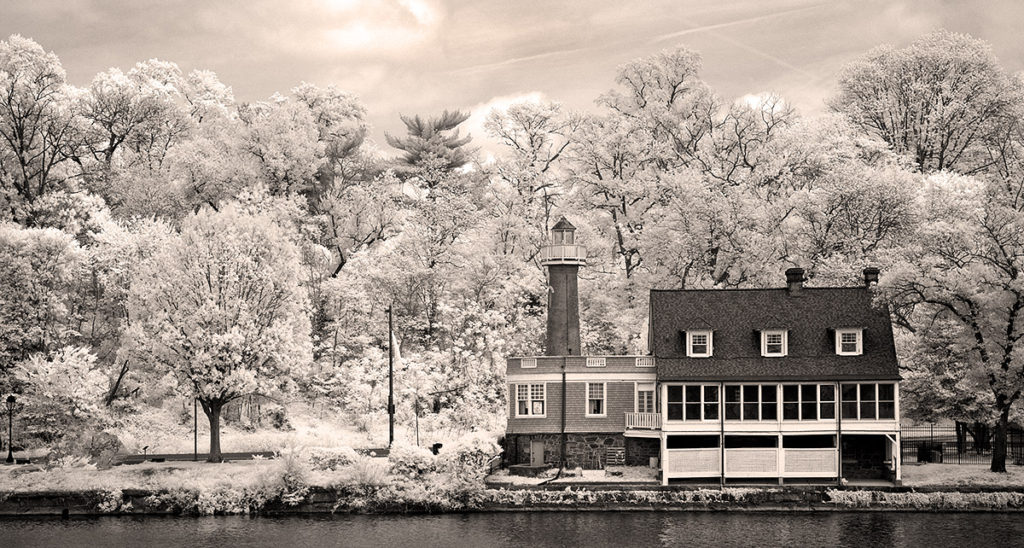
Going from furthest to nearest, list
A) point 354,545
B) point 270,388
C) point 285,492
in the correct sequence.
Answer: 1. point 270,388
2. point 285,492
3. point 354,545

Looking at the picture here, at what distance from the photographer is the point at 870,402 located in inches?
1929

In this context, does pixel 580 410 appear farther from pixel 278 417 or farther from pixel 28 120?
pixel 28 120

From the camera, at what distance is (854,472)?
49.9 metres

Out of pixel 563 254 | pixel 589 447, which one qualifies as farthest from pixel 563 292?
pixel 589 447

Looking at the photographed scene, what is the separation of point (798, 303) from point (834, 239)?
44.6 ft

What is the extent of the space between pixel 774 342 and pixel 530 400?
10.8m

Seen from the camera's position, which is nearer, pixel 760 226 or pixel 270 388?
pixel 270 388

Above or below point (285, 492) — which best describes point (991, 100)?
above

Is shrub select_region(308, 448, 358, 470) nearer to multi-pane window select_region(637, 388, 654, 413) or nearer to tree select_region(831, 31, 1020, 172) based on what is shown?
multi-pane window select_region(637, 388, 654, 413)

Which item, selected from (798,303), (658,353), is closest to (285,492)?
(658,353)

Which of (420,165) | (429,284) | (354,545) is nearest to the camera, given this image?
(354,545)

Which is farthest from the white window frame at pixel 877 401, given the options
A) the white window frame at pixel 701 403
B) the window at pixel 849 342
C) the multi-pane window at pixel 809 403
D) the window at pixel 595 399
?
the window at pixel 595 399

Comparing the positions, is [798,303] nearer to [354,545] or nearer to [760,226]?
[760,226]

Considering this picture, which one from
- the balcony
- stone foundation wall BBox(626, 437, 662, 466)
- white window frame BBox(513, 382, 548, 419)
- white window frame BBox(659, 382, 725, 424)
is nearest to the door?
white window frame BBox(513, 382, 548, 419)
